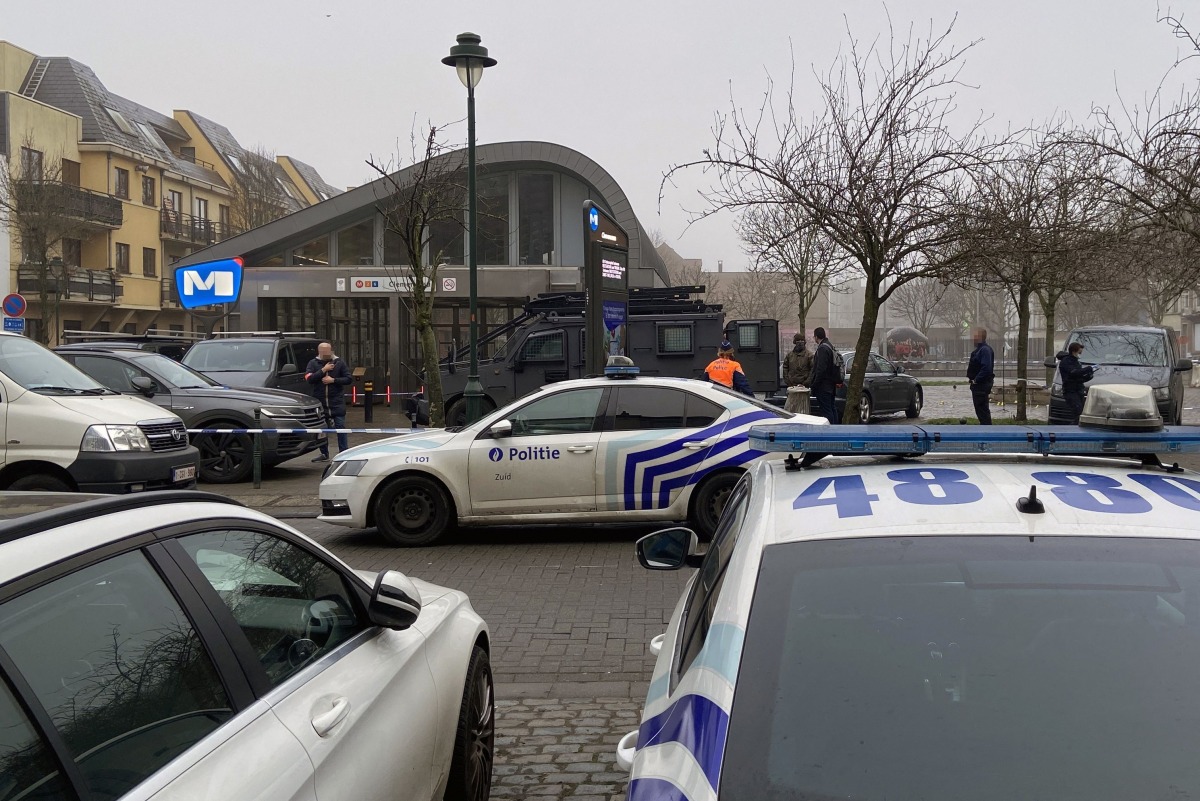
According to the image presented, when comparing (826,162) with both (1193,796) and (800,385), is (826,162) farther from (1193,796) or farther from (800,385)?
(1193,796)

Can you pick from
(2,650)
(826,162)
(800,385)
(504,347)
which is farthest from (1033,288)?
(2,650)

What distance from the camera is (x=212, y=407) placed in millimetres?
14531

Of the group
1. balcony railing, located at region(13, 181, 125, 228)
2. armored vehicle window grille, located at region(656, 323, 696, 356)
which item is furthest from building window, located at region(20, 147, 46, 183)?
armored vehicle window grille, located at region(656, 323, 696, 356)

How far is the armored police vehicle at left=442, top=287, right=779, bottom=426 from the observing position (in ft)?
64.1

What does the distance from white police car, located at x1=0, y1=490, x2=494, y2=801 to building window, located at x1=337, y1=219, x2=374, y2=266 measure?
31154 millimetres

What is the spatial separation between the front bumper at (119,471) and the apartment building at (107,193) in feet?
112

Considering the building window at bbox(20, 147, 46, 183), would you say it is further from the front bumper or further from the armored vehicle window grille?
the front bumper

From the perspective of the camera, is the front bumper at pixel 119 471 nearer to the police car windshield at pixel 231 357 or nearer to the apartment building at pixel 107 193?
the police car windshield at pixel 231 357

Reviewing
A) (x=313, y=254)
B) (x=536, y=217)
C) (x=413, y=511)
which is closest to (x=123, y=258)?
(x=313, y=254)

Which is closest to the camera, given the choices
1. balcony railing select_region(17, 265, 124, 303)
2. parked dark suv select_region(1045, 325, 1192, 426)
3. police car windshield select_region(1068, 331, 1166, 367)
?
parked dark suv select_region(1045, 325, 1192, 426)

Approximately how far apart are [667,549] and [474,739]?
37.8 inches

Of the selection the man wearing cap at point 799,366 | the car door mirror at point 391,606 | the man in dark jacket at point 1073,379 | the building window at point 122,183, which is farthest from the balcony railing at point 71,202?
the car door mirror at point 391,606

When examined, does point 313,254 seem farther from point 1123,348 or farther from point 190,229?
point 190,229

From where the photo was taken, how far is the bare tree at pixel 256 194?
52.4 m
